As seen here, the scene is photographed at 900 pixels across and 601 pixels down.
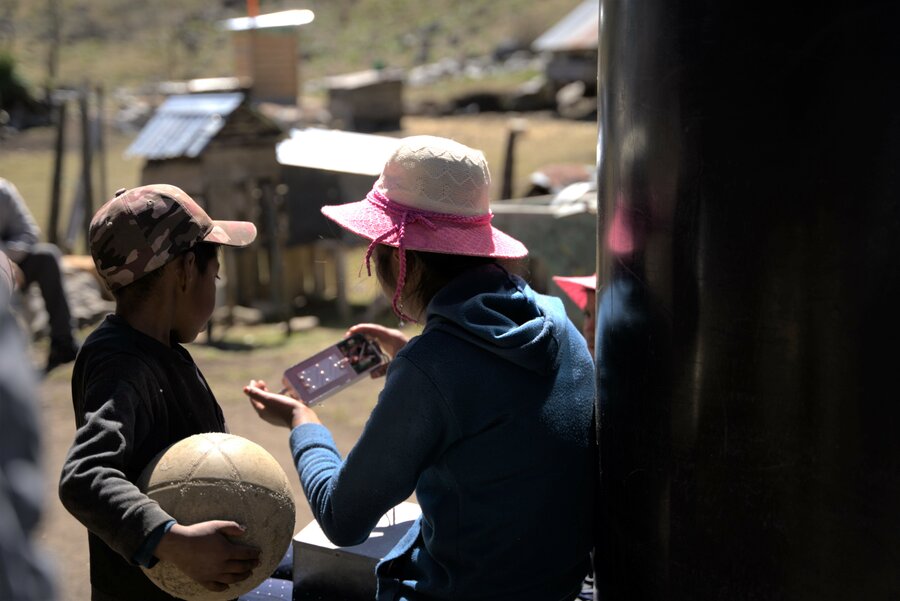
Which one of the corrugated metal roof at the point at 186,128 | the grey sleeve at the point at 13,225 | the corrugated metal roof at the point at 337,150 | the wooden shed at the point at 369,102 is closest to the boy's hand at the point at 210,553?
the corrugated metal roof at the point at 337,150

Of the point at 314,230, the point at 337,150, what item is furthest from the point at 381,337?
the point at 314,230

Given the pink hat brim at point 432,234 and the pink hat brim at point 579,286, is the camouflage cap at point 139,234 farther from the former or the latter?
the pink hat brim at point 579,286

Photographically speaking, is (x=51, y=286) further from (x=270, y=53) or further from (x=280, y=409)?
(x=270, y=53)

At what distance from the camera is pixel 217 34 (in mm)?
51906

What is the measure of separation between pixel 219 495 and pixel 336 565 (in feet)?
2.96

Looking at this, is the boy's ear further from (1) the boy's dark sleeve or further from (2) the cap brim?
(1) the boy's dark sleeve

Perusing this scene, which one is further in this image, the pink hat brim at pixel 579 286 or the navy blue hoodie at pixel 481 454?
the pink hat brim at pixel 579 286

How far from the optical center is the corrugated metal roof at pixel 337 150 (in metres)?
7.59

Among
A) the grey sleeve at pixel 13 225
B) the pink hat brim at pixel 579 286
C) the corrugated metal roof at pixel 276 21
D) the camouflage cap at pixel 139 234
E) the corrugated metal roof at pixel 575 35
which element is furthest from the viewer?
the corrugated metal roof at pixel 575 35

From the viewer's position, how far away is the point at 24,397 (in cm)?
131

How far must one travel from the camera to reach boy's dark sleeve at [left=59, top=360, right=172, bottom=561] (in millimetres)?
2279

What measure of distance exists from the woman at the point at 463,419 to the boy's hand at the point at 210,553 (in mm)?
197

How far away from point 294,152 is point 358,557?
21.5 feet

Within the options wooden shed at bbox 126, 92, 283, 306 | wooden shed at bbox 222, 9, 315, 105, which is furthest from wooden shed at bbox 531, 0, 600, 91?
wooden shed at bbox 126, 92, 283, 306
